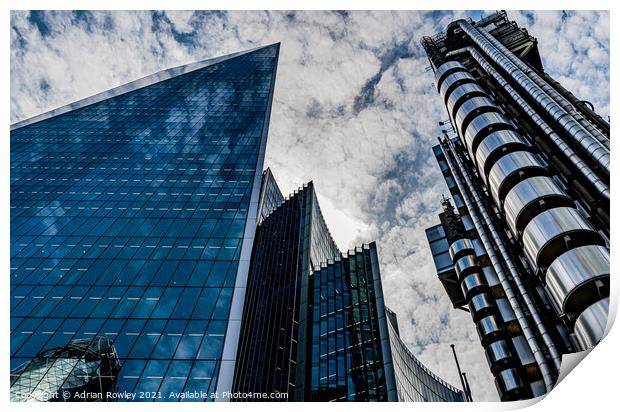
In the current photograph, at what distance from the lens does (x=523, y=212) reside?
22438 mm

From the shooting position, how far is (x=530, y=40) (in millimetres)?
39531

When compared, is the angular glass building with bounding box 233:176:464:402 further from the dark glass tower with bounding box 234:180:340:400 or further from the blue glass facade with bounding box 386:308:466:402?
the blue glass facade with bounding box 386:308:466:402

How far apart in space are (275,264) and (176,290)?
3154 cm

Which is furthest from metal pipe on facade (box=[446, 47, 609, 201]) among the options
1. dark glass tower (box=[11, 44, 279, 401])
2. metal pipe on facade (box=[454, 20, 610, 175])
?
dark glass tower (box=[11, 44, 279, 401])

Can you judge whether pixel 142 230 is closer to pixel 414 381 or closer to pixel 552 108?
pixel 552 108

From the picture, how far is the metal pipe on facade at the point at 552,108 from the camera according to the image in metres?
19.3

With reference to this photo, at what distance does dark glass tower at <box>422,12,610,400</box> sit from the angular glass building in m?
12.1

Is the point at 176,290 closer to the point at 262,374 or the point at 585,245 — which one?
the point at 262,374

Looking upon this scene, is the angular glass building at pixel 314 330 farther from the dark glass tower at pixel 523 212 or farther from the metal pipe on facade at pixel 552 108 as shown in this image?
the metal pipe on facade at pixel 552 108

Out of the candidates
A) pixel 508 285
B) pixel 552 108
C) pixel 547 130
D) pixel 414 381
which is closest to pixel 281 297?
pixel 414 381

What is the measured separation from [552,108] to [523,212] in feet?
24.1

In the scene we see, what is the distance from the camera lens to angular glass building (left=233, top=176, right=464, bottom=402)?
42644mm
